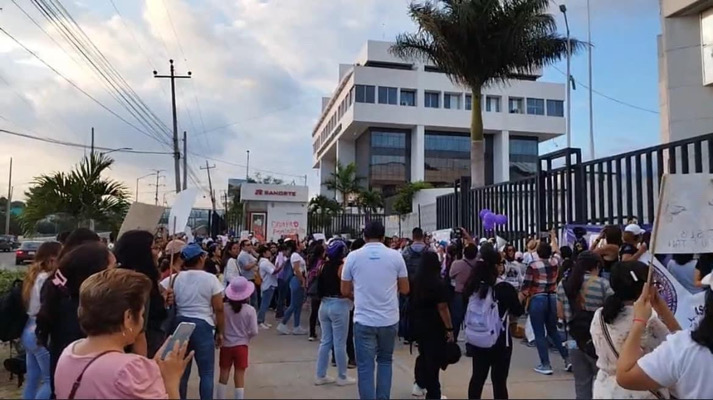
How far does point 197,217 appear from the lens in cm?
3588

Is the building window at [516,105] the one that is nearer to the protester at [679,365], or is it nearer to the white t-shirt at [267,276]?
the white t-shirt at [267,276]

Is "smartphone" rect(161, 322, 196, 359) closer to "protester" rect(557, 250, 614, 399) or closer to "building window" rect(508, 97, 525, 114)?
"protester" rect(557, 250, 614, 399)

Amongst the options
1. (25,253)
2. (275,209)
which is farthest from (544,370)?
(25,253)

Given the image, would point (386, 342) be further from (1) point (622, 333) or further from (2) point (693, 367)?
(2) point (693, 367)

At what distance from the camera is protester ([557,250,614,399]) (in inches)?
167

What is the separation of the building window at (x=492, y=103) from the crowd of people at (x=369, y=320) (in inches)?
2258

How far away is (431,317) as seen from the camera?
563 cm

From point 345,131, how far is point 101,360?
64.8 meters

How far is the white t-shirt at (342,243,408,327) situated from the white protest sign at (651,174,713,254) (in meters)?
2.48

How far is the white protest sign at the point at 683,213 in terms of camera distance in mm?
3426

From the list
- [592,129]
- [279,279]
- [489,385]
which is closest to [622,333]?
[489,385]

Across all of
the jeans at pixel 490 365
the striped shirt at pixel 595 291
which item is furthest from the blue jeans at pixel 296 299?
the striped shirt at pixel 595 291

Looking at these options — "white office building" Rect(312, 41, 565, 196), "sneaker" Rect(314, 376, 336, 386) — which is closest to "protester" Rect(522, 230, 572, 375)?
"sneaker" Rect(314, 376, 336, 386)

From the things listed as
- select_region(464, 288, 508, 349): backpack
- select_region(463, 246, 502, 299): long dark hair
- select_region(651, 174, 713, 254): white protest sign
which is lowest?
select_region(464, 288, 508, 349): backpack
